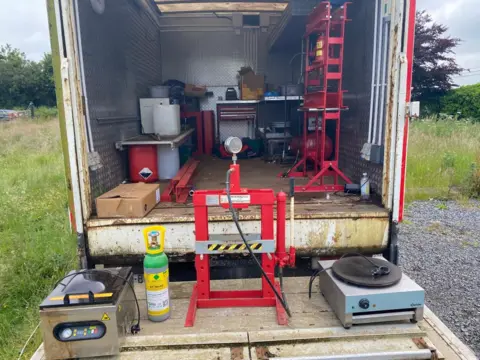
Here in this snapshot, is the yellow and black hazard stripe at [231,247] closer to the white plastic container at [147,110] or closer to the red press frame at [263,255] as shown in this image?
the red press frame at [263,255]

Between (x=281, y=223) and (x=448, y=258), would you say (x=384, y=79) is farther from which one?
(x=448, y=258)

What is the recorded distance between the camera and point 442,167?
316 inches

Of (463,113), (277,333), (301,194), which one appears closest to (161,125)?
(301,194)

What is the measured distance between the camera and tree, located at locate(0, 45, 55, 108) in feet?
90.1

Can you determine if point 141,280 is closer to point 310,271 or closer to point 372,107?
point 310,271

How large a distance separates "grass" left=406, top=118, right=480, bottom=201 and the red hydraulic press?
540 centimetres

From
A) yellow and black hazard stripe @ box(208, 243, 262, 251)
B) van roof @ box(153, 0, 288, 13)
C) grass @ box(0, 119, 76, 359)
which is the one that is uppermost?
van roof @ box(153, 0, 288, 13)

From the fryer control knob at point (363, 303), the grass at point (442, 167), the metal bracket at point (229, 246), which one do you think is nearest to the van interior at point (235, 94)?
the metal bracket at point (229, 246)

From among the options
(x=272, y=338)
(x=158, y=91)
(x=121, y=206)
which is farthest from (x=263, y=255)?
(x=158, y=91)

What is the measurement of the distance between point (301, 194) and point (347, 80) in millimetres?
1626

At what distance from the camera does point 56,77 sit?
2635 mm

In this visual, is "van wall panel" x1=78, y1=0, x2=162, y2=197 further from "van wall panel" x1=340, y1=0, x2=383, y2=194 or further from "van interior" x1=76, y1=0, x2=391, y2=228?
"van wall panel" x1=340, y1=0, x2=383, y2=194

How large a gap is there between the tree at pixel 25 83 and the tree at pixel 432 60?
76.1ft

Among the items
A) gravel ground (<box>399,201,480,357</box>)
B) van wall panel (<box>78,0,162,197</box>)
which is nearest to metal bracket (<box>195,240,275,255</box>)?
van wall panel (<box>78,0,162,197</box>)
